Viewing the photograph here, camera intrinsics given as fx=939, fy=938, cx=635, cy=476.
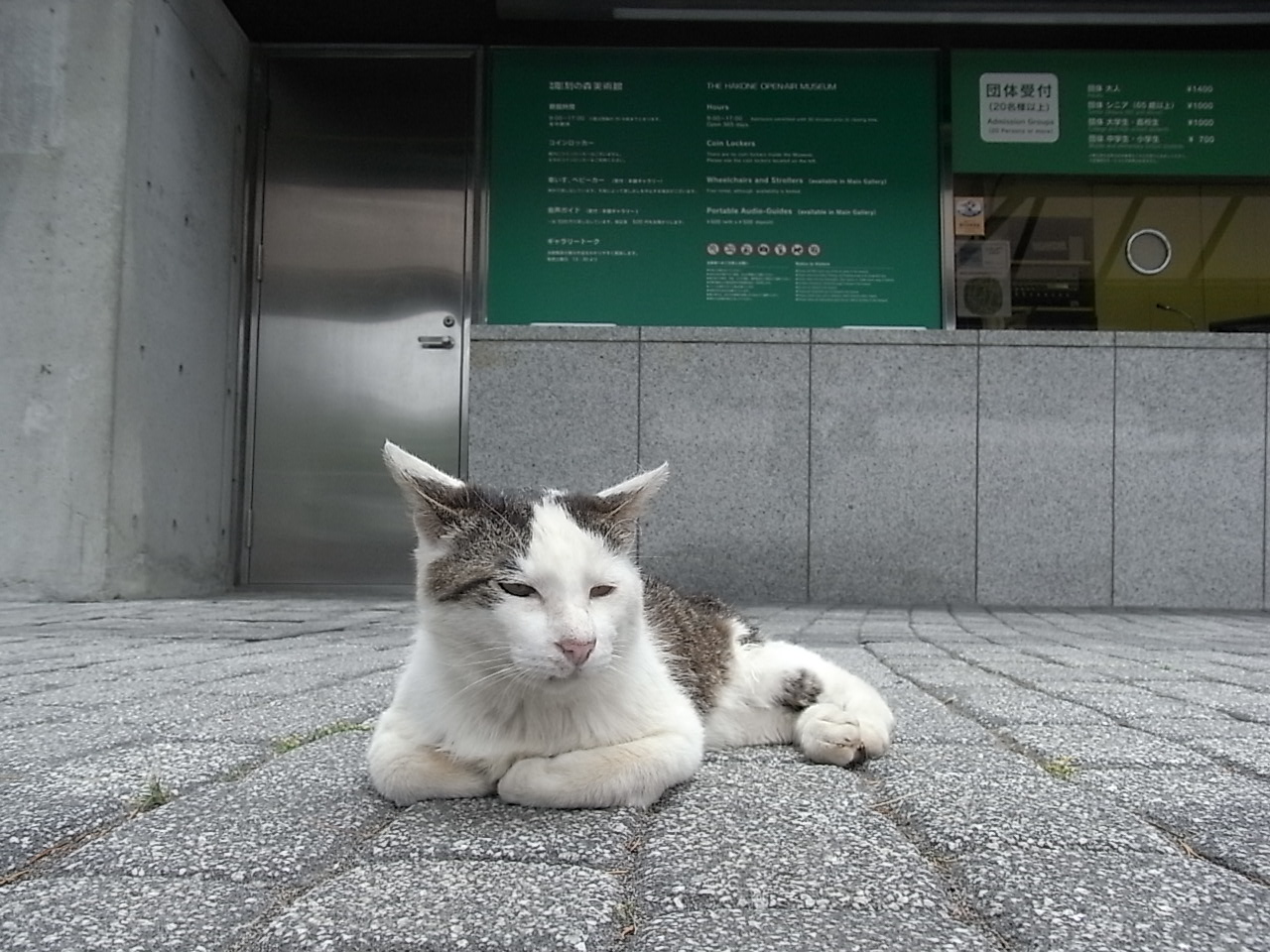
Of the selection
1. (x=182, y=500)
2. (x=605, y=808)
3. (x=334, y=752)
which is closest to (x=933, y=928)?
(x=605, y=808)

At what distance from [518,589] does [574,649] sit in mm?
181

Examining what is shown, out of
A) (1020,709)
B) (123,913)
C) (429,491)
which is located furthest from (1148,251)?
(123,913)

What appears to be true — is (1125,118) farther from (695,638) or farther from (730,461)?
(695,638)

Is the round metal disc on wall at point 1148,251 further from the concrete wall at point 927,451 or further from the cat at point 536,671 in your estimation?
the cat at point 536,671

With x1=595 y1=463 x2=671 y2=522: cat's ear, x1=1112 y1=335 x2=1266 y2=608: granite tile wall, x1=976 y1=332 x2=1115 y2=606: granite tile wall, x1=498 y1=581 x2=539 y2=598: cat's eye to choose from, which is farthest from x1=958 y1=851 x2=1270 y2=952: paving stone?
x1=1112 y1=335 x2=1266 y2=608: granite tile wall

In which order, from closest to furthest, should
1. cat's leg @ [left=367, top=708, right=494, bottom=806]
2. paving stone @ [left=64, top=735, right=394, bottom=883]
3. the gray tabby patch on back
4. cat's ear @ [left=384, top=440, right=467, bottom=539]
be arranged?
paving stone @ [left=64, top=735, right=394, bottom=883] → cat's leg @ [left=367, top=708, right=494, bottom=806] → cat's ear @ [left=384, top=440, right=467, bottom=539] → the gray tabby patch on back

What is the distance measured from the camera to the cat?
1.75 m

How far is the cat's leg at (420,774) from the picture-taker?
182 centimetres

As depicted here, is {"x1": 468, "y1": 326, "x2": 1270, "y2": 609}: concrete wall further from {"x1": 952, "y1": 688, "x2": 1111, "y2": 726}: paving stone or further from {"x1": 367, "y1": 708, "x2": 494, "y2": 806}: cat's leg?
{"x1": 367, "y1": 708, "x2": 494, "y2": 806}: cat's leg

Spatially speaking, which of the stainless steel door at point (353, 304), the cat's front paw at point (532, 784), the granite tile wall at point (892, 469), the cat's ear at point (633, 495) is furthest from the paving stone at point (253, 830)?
the stainless steel door at point (353, 304)

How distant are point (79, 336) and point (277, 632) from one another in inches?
111

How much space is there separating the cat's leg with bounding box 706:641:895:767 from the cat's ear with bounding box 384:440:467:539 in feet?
2.87

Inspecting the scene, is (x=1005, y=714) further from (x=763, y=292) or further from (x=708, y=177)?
(x=708, y=177)

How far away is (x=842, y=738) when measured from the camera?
2.15 meters
